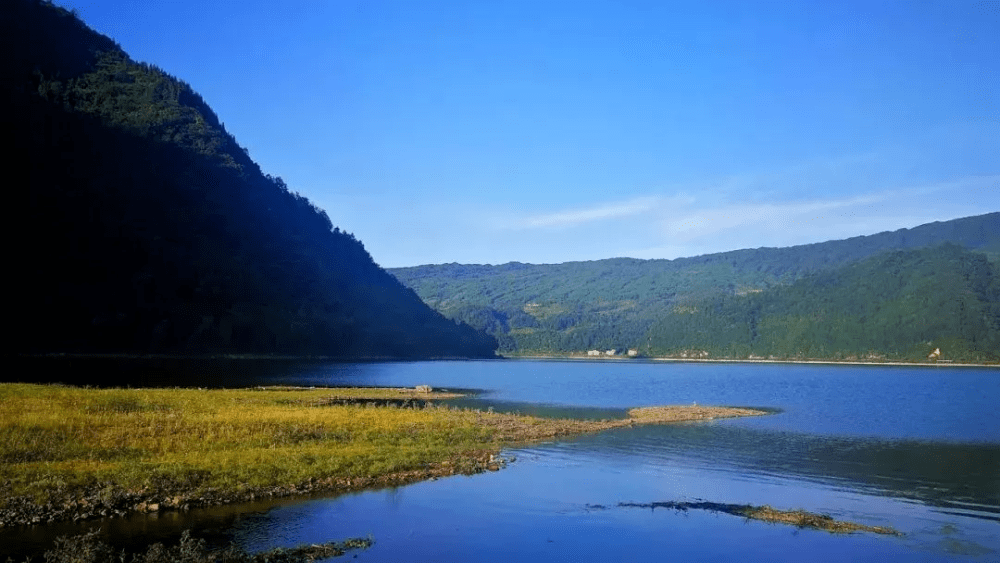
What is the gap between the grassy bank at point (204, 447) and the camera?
31.7 metres

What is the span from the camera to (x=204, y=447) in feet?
139

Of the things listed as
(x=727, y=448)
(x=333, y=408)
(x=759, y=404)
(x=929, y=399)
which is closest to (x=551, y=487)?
(x=727, y=448)

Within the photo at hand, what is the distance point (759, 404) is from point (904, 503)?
6874 centimetres

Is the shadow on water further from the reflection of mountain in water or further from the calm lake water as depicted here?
the calm lake water

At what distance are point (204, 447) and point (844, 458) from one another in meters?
42.4

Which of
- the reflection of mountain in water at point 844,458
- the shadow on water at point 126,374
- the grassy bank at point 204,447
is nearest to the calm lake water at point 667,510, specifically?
the reflection of mountain in water at point 844,458

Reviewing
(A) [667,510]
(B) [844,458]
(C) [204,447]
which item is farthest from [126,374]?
(A) [667,510]

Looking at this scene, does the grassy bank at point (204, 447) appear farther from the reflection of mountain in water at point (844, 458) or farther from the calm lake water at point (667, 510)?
the reflection of mountain in water at point (844, 458)

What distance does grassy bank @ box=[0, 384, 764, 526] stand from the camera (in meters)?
31.7

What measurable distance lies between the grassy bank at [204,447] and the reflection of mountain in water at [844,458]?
287 inches

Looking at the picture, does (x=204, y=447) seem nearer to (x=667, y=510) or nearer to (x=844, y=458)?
(x=667, y=510)

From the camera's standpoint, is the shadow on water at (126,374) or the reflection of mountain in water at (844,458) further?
the shadow on water at (126,374)

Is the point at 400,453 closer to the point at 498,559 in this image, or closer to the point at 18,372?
the point at 498,559

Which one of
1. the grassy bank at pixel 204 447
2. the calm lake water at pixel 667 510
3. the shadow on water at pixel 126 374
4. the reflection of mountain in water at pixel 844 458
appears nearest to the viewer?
the calm lake water at pixel 667 510
